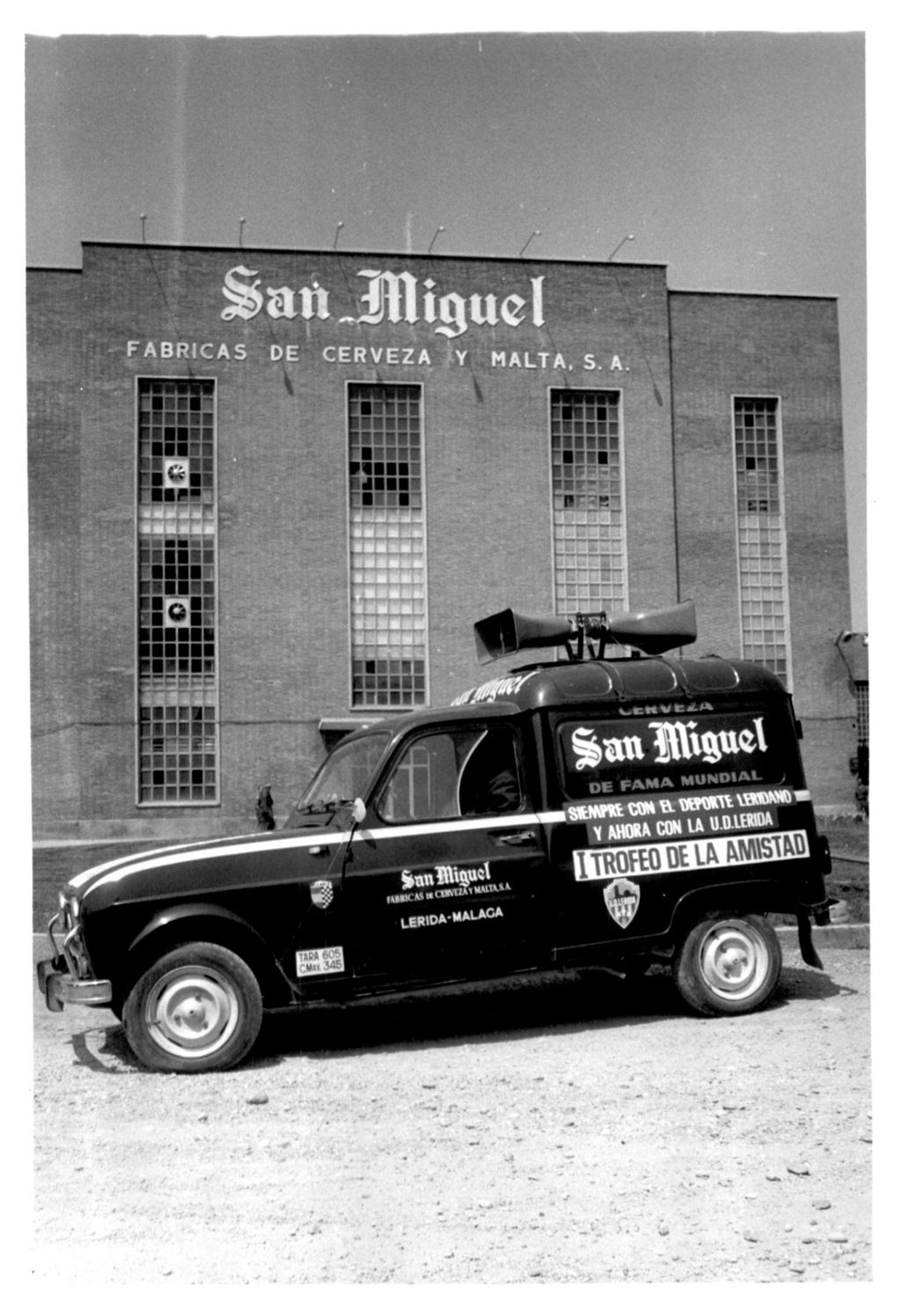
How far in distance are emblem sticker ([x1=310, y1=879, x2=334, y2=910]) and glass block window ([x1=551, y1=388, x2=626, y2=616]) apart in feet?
42.4

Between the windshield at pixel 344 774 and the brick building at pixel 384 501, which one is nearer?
the windshield at pixel 344 774

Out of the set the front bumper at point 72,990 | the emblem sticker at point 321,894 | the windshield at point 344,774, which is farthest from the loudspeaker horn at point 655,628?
the front bumper at point 72,990

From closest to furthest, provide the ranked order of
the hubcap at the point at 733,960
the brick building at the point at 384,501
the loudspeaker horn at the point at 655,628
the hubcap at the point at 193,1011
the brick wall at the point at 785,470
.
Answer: the hubcap at the point at 193,1011
the hubcap at the point at 733,960
the loudspeaker horn at the point at 655,628
the brick wall at the point at 785,470
the brick building at the point at 384,501

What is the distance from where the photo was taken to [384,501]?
2077cm

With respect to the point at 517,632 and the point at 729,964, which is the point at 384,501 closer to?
the point at 517,632

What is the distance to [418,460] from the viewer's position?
2053 centimetres

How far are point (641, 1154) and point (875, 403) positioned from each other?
3.63 metres

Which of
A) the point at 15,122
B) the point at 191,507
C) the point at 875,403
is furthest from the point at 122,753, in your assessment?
the point at 875,403

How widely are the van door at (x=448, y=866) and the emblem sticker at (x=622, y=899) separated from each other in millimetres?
439

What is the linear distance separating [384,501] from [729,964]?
561 inches

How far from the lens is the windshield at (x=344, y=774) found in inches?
285

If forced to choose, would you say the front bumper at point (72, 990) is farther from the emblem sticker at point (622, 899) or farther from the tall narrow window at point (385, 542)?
the tall narrow window at point (385, 542)

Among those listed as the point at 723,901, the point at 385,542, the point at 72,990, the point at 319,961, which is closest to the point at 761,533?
the point at 385,542

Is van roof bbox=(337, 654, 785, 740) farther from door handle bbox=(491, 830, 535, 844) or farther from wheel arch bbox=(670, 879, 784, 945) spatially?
wheel arch bbox=(670, 879, 784, 945)
